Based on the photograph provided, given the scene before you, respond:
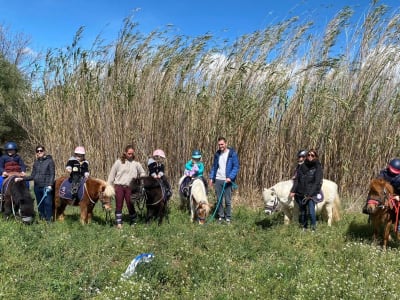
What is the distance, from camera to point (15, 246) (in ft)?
16.5

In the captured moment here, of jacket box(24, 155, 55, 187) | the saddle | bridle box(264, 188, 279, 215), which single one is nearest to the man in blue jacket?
the saddle

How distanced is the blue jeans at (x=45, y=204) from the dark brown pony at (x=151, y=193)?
1.51m

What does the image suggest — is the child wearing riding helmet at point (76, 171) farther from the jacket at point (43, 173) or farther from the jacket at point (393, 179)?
the jacket at point (393, 179)

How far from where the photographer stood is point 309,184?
20.7ft

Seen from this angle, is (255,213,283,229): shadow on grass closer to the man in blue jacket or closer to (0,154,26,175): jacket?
the man in blue jacket

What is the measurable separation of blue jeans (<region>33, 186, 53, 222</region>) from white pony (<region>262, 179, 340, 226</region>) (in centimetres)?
380

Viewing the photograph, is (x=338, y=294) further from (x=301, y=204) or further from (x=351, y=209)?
(x=351, y=209)

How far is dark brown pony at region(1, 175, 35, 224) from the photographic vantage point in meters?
6.20

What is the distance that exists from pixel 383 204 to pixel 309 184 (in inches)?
55.8

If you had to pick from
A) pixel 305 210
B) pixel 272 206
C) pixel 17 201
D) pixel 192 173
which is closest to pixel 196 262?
pixel 272 206

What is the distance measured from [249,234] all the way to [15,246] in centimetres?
343

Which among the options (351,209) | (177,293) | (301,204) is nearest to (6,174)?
(177,293)

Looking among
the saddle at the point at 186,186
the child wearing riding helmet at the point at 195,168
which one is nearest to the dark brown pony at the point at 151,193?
the saddle at the point at 186,186

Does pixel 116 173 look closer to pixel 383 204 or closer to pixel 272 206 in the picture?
pixel 272 206
